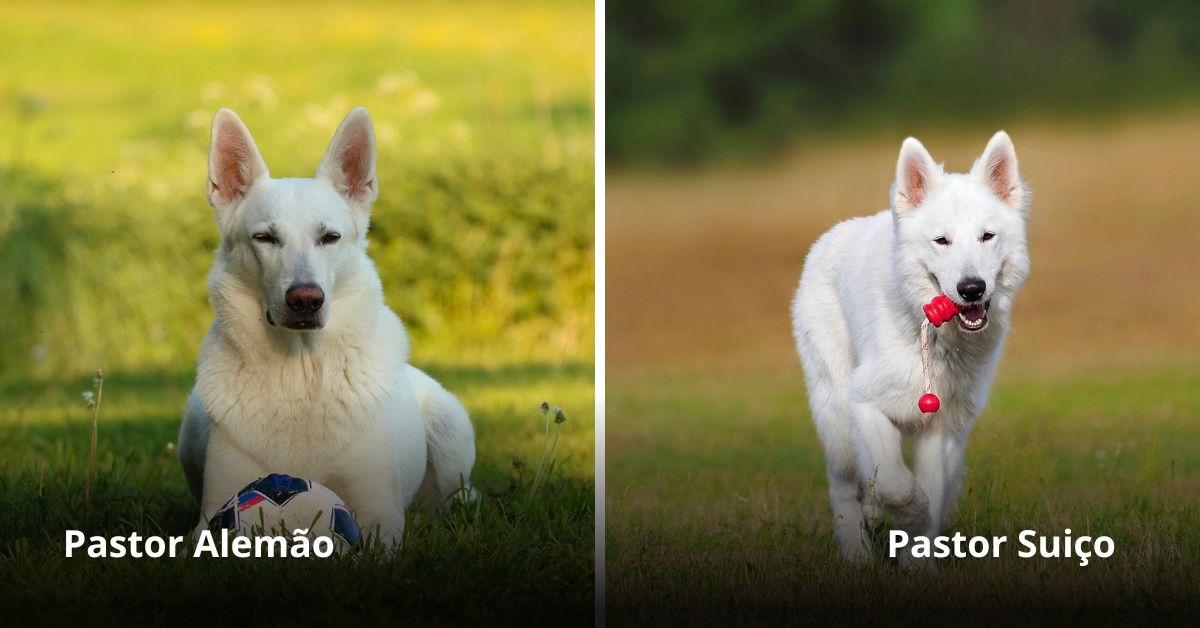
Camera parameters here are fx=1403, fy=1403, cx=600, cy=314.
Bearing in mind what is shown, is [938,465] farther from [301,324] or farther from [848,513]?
[301,324]

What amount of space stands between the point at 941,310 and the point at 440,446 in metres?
1.85

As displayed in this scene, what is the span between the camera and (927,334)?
15.2 ft

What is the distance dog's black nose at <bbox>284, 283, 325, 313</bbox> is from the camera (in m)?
4.30

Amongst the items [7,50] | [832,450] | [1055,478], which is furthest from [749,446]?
[7,50]

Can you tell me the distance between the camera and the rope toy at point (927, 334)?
449 centimetres

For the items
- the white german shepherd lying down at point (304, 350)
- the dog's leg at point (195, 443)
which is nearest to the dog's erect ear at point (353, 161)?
the white german shepherd lying down at point (304, 350)

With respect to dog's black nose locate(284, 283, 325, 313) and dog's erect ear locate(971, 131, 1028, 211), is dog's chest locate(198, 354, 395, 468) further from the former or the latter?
dog's erect ear locate(971, 131, 1028, 211)

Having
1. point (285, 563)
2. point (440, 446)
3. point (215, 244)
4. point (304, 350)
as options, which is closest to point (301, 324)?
point (304, 350)

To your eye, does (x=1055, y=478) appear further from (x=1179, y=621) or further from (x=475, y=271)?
(x=475, y=271)

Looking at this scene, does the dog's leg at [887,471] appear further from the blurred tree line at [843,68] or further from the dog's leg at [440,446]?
the blurred tree line at [843,68]

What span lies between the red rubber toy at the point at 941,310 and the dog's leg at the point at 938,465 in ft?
1.56

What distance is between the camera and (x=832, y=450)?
16.7 feet

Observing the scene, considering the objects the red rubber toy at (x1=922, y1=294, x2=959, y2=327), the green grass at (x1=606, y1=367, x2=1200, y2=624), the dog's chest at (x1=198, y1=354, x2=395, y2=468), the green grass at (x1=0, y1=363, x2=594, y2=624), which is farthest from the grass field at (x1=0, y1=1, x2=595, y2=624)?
the red rubber toy at (x1=922, y1=294, x2=959, y2=327)

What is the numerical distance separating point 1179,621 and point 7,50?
45.3 ft
